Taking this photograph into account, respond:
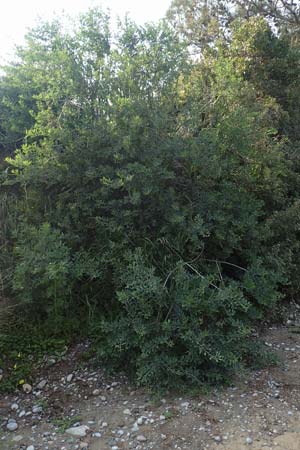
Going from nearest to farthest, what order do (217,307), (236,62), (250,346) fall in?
(217,307) → (250,346) → (236,62)

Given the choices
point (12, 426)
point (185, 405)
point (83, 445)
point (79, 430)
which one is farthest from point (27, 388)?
point (185, 405)

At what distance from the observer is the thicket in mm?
3322

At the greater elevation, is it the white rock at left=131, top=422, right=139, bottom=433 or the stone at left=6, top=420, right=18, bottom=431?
the stone at left=6, top=420, right=18, bottom=431

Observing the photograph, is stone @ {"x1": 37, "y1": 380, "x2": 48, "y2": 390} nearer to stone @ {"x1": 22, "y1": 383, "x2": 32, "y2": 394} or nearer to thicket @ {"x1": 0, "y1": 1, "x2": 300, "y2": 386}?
stone @ {"x1": 22, "y1": 383, "x2": 32, "y2": 394}

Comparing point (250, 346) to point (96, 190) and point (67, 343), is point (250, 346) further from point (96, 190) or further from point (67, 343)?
point (96, 190)

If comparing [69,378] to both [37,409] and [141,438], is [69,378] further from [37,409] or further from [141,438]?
[141,438]

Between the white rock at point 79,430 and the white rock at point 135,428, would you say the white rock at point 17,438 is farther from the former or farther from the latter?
the white rock at point 135,428

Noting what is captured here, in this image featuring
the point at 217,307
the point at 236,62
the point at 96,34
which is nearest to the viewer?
the point at 217,307

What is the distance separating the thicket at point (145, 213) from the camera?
10.9ft

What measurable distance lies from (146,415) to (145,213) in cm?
162

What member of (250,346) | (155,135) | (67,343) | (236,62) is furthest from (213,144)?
(236,62)

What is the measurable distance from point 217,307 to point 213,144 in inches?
54.6

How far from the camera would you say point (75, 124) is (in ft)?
13.1

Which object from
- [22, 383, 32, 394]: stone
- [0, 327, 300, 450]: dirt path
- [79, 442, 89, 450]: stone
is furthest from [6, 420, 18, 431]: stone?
[79, 442, 89, 450]: stone
